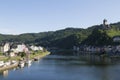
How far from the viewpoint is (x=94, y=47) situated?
132250 mm

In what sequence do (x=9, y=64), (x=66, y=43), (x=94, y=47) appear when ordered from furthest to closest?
(x=66, y=43) → (x=94, y=47) → (x=9, y=64)

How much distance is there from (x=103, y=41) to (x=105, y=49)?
9.35 m

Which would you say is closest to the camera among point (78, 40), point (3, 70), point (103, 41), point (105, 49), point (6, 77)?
point (6, 77)

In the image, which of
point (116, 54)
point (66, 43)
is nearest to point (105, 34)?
point (116, 54)

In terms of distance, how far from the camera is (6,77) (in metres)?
42.6

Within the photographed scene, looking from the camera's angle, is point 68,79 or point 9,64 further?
point 9,64

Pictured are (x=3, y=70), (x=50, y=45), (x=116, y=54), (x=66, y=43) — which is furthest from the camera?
(x=50, y=45)

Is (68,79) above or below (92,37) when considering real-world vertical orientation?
below

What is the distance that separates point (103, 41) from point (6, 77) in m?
83.8

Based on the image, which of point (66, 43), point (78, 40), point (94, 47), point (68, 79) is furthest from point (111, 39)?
point (68, 79)

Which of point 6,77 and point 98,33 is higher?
point 98,33

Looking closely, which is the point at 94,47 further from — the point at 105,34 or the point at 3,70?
the point at 3,70

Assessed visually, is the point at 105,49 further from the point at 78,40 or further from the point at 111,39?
the point at 78,40

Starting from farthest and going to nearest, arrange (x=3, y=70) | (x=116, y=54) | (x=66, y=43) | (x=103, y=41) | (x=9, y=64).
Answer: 1. (x=66, y=43)
2. (x=103, y=41)
3. (x=116, y=54)
4. (x=9, y=64)
5. (x=3, y=70)
